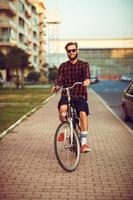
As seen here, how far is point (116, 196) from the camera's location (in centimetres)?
492

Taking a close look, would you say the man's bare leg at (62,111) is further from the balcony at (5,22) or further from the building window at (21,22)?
the building window at (21,22)

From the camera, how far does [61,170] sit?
6.19 meters

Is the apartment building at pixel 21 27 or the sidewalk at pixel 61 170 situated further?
the apartment building at pixel 21 27

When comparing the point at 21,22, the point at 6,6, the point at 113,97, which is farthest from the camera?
the point at 21,22

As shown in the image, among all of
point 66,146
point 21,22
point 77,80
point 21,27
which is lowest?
point 66,146

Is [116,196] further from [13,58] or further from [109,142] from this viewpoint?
[13,58]

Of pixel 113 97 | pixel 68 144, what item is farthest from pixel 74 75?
pixel 113 97

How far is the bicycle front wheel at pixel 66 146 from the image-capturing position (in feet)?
20.3

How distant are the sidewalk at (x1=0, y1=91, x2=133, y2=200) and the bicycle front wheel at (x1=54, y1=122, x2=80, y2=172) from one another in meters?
0.15

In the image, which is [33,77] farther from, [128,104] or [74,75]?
[74,75]

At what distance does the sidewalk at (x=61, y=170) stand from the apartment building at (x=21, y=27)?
36870 mm

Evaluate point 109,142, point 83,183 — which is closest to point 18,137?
point 109,142

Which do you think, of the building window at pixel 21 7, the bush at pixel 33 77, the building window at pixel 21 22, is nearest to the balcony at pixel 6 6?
the building window at pixel 21 7

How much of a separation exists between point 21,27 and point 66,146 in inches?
2744
